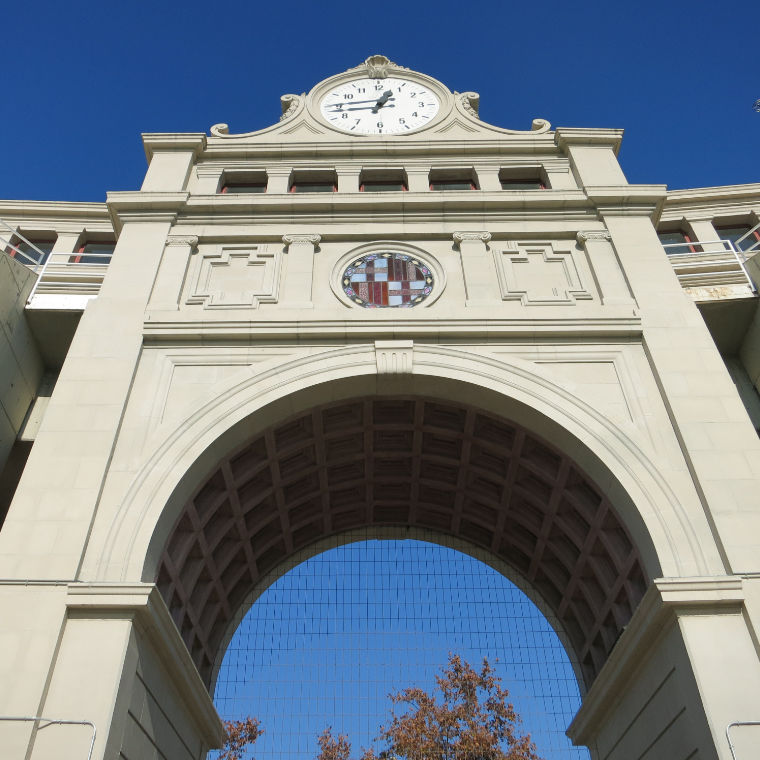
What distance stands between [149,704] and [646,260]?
52.6ft

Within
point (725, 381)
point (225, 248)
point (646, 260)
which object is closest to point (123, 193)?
point (225, 248)

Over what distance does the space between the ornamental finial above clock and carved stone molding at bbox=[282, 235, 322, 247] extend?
11.9m

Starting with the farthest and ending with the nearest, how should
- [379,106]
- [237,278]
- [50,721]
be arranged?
[379,106] < [237,278] < [50,721]

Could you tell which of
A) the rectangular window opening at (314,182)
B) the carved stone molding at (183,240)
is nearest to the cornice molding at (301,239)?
the carved stone molding at (183,240)

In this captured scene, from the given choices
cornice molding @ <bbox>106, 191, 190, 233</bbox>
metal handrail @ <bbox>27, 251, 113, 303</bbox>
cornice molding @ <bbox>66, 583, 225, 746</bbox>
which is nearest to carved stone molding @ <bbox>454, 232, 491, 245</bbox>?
cornice molding @ <bbox>106, 191, 190, 233</bbox>

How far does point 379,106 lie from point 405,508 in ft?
50.1

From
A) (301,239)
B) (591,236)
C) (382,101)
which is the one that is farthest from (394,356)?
(382,101)

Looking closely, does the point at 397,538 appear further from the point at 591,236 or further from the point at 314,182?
the point at 314,182

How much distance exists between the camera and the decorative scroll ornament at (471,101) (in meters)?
27.2

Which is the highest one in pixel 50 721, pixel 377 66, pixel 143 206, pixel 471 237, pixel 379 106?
pixel 377 66

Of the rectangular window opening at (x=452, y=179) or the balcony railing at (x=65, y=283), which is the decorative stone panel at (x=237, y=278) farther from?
the rectangular window opening at (x=452, y=179)

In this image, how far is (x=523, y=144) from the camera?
2408 cm

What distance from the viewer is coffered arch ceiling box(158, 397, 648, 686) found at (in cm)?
1733

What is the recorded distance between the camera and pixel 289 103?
27875 mm
